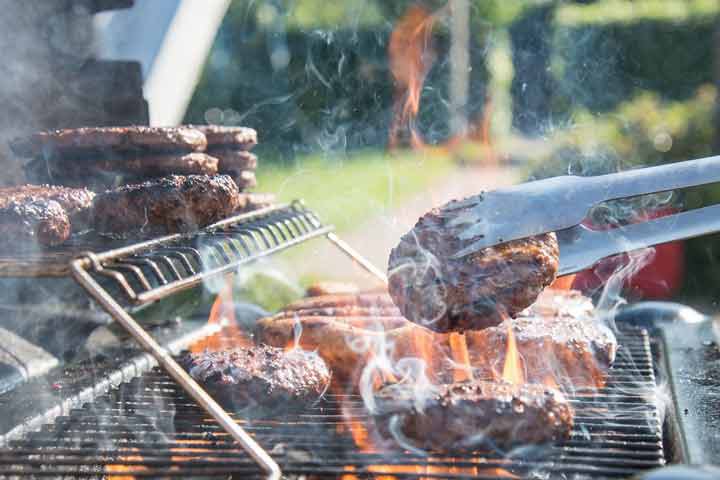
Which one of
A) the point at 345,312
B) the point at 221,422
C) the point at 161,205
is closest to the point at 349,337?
the point at 345,312

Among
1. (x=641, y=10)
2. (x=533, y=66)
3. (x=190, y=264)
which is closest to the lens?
(x=190, y=264)

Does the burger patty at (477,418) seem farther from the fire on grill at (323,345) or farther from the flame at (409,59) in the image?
the flame at (409,59)

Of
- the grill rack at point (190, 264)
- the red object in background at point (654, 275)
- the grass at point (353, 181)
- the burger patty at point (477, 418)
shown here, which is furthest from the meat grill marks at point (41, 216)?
the grass at point (353, 181)

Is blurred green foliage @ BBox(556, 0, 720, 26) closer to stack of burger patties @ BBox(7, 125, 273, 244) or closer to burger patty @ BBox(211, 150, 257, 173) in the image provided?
burger patty @ BBox(211, 150, 257, 173)

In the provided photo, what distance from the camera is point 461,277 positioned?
99.1 inches

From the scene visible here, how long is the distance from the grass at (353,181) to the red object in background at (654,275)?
4208 millimetres

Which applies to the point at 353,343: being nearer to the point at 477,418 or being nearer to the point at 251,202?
the point at 477,418

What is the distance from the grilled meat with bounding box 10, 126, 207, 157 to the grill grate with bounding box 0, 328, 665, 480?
104 centimetres

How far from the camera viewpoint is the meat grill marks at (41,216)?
263 cm

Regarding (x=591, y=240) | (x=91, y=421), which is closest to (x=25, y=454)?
(x=91, y=421)

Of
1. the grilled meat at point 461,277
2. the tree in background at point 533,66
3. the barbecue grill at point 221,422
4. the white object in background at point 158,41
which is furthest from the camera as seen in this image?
the tree in background at point 533,66

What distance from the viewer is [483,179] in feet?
39.9

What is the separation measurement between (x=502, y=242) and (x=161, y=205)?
126 centimetres

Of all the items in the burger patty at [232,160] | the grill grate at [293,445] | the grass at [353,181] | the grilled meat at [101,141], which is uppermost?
the grass at [353,181]
